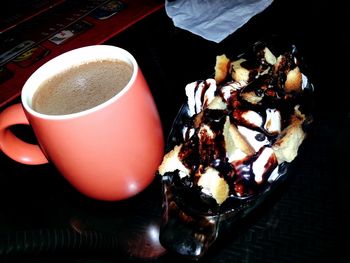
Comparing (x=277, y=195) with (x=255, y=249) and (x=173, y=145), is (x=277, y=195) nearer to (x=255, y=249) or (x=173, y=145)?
(x=255, y=249)

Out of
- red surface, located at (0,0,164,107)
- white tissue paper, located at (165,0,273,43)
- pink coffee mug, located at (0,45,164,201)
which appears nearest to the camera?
pink coffee mug, located at (0,45,164,201)

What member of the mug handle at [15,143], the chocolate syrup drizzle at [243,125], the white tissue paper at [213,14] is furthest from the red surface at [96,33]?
the chocolate syrup drizzle at [243,125]

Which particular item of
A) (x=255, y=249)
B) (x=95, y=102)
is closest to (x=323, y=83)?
(x=255, y=249)

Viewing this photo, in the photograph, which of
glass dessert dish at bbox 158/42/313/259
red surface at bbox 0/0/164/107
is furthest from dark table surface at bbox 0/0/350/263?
red surface at bbox 0/0/164/107

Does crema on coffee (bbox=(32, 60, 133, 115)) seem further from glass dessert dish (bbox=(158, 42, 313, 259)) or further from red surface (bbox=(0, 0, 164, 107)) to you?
red surface (bbox=(0, 0, 164, 107))

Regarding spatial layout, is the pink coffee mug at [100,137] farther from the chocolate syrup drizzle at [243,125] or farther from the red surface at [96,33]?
the red surface at [96,33]

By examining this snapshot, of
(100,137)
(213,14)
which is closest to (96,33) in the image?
(213,14)

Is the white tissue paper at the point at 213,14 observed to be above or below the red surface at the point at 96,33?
below
